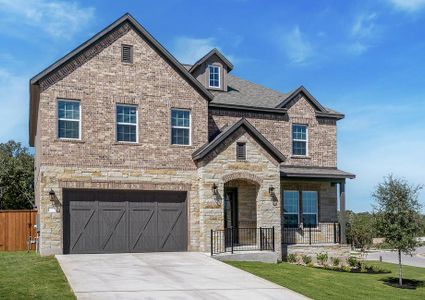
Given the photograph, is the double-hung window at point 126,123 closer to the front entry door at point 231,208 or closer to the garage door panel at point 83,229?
the garage door panel at point 83,229

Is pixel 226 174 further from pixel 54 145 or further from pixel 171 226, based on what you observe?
pixel 54 145

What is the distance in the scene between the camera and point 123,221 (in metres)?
22.5

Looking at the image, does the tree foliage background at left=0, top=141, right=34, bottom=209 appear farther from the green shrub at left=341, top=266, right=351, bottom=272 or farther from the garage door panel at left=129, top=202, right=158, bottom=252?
the green shrub at left=341, top=266, right=351, bottom=272

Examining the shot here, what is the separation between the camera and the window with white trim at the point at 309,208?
27.3 meters

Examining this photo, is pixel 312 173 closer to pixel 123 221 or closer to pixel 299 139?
pixel 299 139

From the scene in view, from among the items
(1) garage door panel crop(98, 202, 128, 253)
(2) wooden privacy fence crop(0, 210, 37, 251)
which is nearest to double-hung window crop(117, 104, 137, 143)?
(1) garage door panel crop(98, 202, 128, 253)

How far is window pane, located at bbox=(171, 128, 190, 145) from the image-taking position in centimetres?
2362

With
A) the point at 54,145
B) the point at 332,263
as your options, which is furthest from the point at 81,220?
the point at 332,263

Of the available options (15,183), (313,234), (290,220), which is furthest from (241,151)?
(15,183)

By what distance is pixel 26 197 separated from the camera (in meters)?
45.5

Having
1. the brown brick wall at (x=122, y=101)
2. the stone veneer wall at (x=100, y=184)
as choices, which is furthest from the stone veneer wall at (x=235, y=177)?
the brown brick wall at (x=122, y=101)

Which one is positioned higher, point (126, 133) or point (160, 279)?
point (126, 133)

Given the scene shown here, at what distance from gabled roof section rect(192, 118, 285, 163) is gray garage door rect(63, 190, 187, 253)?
1959mm

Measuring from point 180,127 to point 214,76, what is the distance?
18.2ft
